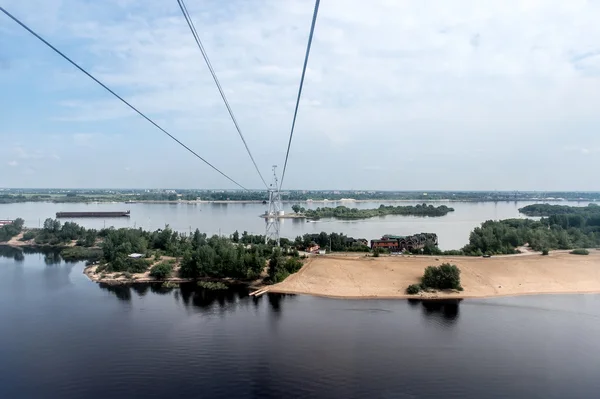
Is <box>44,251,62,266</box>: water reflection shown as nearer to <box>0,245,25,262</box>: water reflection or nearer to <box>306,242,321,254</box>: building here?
<box>0,245,25,262</box>: water reflection

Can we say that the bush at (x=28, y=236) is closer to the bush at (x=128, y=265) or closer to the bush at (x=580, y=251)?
the bush at (x=128, y=265)

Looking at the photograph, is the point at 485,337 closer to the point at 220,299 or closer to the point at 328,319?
the point at 328,319

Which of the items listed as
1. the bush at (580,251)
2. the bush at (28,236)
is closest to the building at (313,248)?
the bush at (580,251)

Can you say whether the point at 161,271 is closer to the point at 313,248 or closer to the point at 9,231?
the point at 313,248

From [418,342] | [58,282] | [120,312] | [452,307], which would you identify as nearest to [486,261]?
[452,307]

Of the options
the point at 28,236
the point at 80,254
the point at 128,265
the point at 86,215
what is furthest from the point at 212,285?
the point at 86,215

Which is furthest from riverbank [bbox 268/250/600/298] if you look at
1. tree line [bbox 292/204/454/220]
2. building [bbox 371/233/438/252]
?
tree line [bbox 292/204/454/220]
